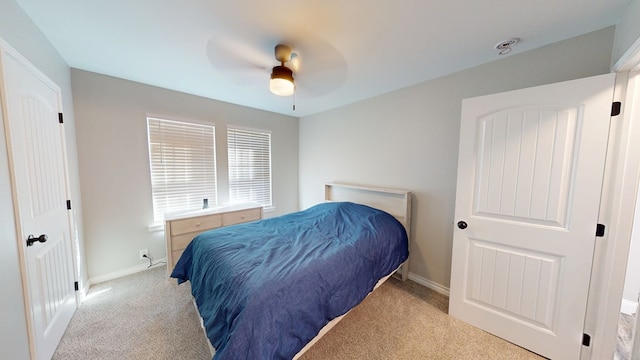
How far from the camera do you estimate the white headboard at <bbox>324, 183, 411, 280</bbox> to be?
97.8 inches

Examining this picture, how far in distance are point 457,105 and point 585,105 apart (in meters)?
0.89

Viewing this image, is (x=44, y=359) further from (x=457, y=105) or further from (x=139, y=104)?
(x=457, y=105)

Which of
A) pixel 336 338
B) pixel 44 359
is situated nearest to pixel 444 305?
pixel 336 338

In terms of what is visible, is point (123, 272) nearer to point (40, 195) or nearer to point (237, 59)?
point (40, 195)

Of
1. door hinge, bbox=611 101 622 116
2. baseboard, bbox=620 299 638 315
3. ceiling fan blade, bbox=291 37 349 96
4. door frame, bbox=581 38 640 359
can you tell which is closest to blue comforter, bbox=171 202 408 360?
door frame, bbox=581 38 640 359

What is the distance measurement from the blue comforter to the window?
1.38m

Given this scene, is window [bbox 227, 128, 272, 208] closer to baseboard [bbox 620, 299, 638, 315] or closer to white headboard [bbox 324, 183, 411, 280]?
white headboard [bbox 324, 183, 411, 280]

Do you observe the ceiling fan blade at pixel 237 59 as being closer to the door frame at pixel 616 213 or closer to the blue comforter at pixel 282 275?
the blue comforter at pixel 282 275

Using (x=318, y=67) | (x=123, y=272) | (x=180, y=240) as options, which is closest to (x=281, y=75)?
(x=318, y=67)

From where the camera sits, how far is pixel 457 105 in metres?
2.13

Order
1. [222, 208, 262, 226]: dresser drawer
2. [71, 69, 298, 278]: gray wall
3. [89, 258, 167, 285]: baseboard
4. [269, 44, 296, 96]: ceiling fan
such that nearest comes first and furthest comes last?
[269, 44, 296, 96]: ceiling fan → [71, 69, 298, 278]: gray wall → [89, 258, 167, 285]: baseboard → [222, 208, 262, 226]: dresser drawer

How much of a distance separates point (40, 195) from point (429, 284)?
357 cm

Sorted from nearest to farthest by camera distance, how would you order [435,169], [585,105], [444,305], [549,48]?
[585,105]
[549,48]
[444,305]
[435,169]

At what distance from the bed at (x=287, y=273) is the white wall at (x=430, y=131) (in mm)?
265
